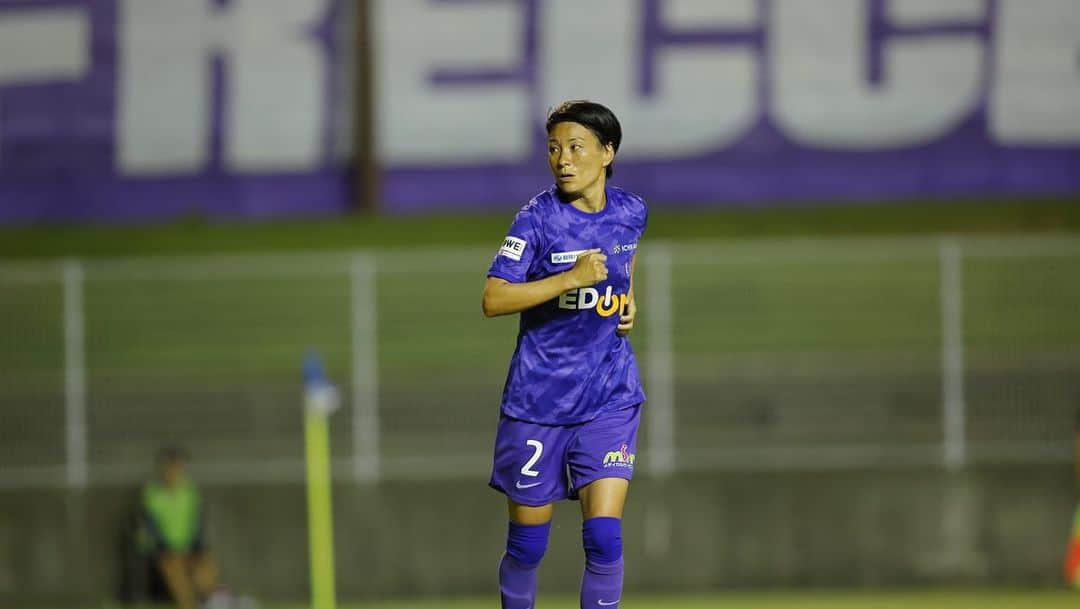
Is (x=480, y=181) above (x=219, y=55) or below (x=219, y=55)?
below

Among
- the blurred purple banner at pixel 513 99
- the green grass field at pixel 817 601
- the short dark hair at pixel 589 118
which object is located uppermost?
the blurred purple banner at pixel 513 99

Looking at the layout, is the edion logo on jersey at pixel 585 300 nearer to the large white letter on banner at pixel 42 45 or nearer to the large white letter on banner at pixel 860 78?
the large white letter on banner at pixel 860 78

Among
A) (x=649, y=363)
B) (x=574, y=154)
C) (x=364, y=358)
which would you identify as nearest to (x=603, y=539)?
(x=574, y=154)

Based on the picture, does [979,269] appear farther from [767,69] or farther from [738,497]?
[767,69]

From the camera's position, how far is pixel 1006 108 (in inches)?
755

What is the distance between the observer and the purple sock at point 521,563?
289 inches

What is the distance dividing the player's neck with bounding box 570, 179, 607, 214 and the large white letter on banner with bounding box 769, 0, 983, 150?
12485 mm

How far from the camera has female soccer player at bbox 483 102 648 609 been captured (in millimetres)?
7062

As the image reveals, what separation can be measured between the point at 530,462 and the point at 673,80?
12.7 metres

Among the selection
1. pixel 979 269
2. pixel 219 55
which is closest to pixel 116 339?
pixel 219 55

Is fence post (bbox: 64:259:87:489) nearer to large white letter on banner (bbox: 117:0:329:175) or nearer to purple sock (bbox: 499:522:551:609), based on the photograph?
large white letter on banner (bbox: 117:0:329:175)

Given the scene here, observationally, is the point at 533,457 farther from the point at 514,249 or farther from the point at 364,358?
the point at 364,358

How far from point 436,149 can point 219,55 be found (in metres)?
2.52

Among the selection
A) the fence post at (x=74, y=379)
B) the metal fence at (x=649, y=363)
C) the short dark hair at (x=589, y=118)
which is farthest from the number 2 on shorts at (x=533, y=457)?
the fence post at (x=74, y=379)
